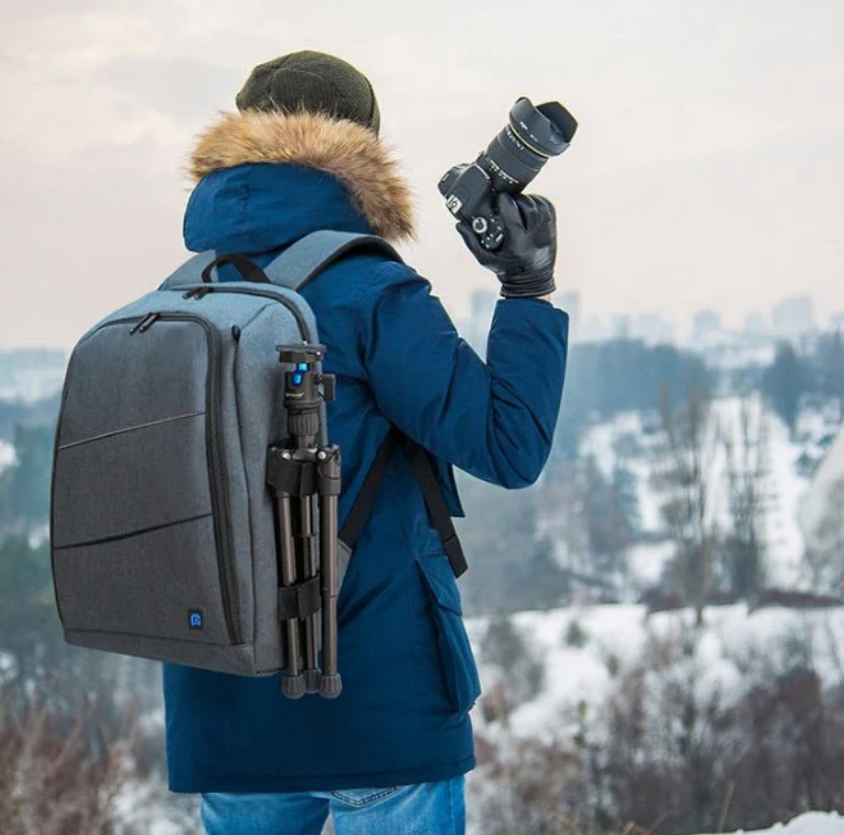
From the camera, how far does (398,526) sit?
1129 mm

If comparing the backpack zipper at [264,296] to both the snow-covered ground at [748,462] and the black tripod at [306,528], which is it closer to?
the black tripod at [306,528]

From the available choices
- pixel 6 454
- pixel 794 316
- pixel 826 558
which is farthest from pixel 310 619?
pixel 794 316

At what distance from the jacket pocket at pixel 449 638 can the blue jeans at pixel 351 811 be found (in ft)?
0.24

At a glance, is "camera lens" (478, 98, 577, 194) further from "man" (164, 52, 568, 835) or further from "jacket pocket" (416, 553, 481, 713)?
"jacket pocket" (416, 553, 481, 713)

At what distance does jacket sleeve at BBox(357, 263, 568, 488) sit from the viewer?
1089 millimetres

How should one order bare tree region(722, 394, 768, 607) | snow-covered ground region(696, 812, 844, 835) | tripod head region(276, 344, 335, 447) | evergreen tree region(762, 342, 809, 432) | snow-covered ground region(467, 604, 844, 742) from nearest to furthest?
tripod head region(276, 344, 335, 447) < snow-covered ground region(696, 812, 844, 835) < snow-covered ground region(467, 604, 844, 742) < evergreen tree region(762, 342, 809, 432) < bare tree region(722, 394, 768, 607)

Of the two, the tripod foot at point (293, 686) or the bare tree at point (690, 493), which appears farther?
the bare tree at point (690, 493)

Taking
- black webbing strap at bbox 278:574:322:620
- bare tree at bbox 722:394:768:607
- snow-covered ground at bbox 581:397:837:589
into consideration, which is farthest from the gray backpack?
bare tree at bbox 722:394:768:607

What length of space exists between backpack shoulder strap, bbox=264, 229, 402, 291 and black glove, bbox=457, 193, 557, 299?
8 centimetres

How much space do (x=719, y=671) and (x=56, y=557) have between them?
9.69m

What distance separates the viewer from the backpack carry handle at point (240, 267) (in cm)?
114

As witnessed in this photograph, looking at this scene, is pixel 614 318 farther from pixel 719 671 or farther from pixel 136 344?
pixel 136 344

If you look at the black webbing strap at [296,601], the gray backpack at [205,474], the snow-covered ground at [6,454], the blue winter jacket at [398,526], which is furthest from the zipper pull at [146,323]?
the snow-covered ground at [6,454]

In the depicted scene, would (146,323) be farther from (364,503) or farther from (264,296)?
(364,503)
